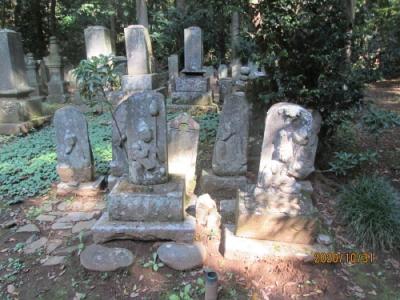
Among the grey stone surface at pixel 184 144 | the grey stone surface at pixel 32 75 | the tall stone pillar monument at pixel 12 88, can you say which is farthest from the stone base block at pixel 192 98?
the grey stone surface at pixel 32 75

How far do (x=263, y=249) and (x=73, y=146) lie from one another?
3014 millimetres

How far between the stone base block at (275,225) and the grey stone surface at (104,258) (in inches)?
45.7

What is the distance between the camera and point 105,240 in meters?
3.43

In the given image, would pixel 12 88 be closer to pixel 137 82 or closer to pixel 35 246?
pixel 137 82

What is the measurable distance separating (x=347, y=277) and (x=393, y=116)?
2.95m

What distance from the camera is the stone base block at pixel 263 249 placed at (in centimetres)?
322

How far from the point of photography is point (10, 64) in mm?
7996

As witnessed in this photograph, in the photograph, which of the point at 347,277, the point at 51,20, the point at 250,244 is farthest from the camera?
the point at 51,20

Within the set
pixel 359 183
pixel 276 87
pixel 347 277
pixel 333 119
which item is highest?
pixel 276 87

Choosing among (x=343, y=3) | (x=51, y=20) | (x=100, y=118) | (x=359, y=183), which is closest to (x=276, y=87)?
(x=343, y=3)

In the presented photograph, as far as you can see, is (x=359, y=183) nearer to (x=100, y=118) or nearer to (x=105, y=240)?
(x=105, y=240)

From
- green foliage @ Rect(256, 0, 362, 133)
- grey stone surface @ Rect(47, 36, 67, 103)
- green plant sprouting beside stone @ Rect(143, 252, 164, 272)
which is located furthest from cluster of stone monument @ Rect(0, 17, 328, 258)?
grey stone surface @ Rect(47, 36, 67, 103)
